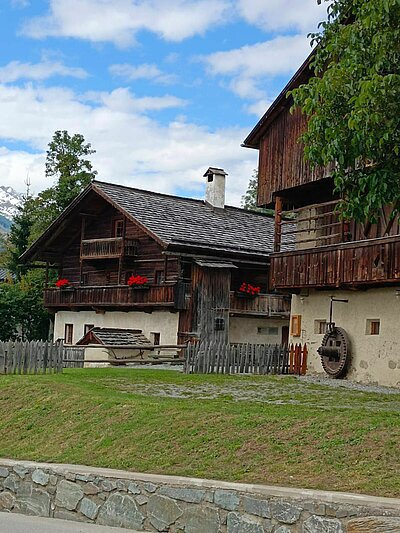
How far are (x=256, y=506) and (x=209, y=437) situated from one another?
6.88 feet

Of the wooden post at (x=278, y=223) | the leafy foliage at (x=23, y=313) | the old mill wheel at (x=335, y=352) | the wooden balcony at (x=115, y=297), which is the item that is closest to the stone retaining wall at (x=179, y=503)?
the old mill wheel at (x=335, y=352)

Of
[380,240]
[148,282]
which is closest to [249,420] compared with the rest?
[380,240]

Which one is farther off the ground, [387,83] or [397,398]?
[387,83]

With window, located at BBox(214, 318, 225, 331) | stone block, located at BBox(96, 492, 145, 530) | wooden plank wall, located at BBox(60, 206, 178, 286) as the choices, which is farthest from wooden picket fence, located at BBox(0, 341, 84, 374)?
wooden plank wall, located at BBox(60, 206, 178, 286)

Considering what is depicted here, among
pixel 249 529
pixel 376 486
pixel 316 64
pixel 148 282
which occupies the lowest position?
pixel 249 529

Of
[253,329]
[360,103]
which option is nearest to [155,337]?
[253,329]

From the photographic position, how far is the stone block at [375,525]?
22.8ft

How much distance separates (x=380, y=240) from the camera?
1927 centimetres

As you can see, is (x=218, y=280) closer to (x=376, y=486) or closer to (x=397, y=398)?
(x=397, y=398)

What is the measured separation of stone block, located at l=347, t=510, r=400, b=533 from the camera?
6945 millimetres

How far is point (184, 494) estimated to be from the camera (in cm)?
825

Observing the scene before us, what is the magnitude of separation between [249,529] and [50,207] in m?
45.0

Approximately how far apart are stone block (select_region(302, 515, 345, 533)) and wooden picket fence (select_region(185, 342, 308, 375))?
13.9 meters

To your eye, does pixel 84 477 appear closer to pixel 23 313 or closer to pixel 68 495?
pixel 68 495
